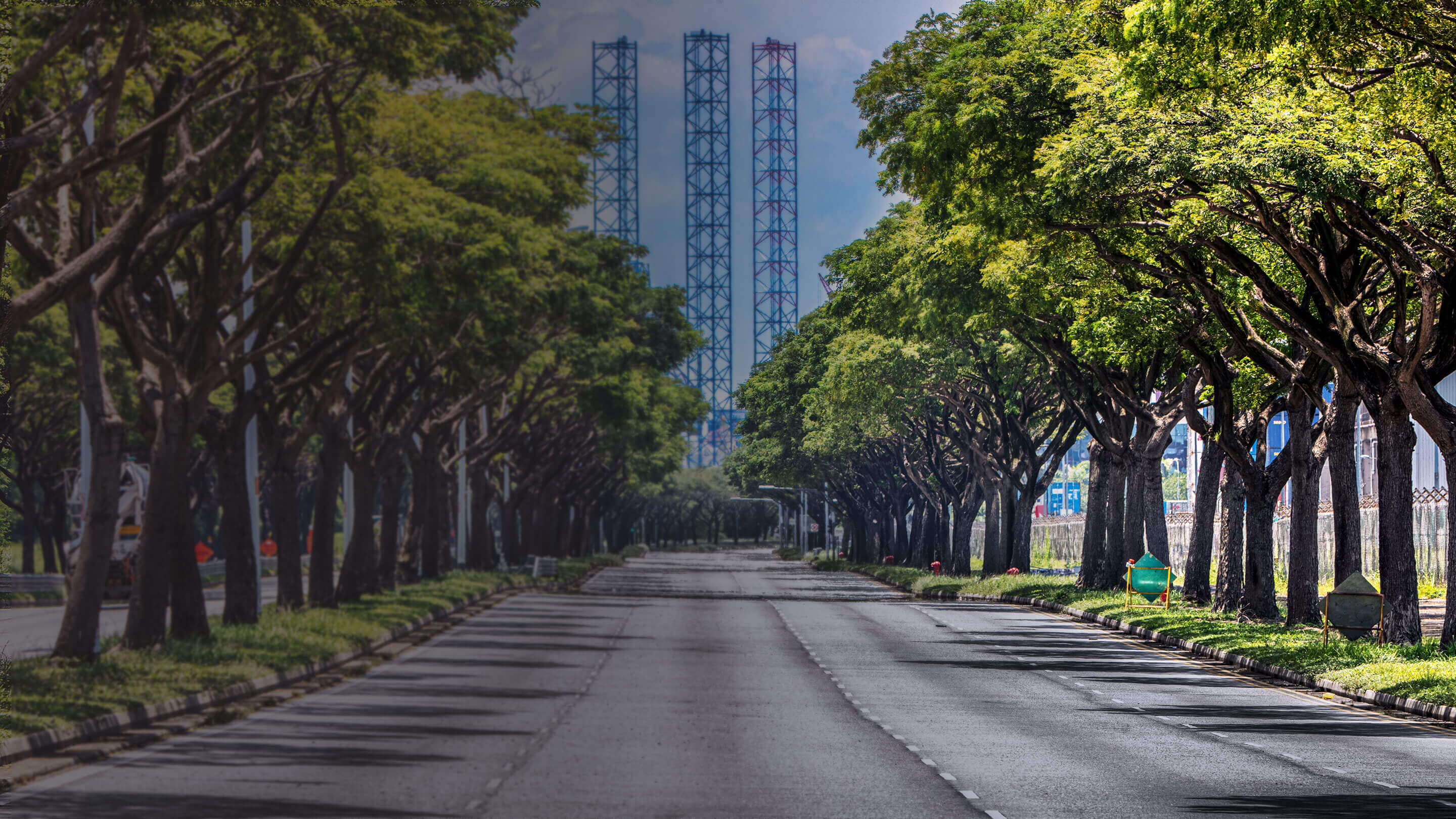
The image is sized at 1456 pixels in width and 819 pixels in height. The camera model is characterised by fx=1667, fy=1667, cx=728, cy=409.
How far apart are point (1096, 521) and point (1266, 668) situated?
67.5 ft

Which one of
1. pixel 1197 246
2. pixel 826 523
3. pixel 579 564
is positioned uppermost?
pixel 1197 246

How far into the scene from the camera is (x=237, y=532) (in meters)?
28.9

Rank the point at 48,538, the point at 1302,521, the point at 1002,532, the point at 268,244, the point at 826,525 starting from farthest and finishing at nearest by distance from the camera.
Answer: the point at 826,525, the point at 48,538, the point at 1002,532, the point at 1302,521, the point at 268,244

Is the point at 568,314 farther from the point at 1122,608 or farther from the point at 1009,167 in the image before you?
the point at 1009,167

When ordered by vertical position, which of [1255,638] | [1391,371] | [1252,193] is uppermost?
[1252,193]

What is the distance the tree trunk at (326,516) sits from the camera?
36.1m

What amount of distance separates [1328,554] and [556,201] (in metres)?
34.1

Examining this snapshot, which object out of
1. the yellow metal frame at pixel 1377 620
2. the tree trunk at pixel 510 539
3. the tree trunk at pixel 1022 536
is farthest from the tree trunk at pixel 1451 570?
the tree trunk at pixel 510 539

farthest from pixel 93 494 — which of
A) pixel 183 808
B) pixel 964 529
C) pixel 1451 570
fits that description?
pixel 964 529

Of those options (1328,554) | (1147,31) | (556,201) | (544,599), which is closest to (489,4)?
(1147,31)

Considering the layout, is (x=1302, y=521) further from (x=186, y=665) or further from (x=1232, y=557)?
(x=186, y=665)

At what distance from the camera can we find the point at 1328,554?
188 ft

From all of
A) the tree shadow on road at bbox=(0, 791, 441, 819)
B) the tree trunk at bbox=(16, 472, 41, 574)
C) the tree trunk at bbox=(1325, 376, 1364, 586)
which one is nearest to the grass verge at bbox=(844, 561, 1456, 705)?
the tree trunk at bbox=(1325, 376, 1364, 586)

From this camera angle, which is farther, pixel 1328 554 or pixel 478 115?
pixel 1328 554
